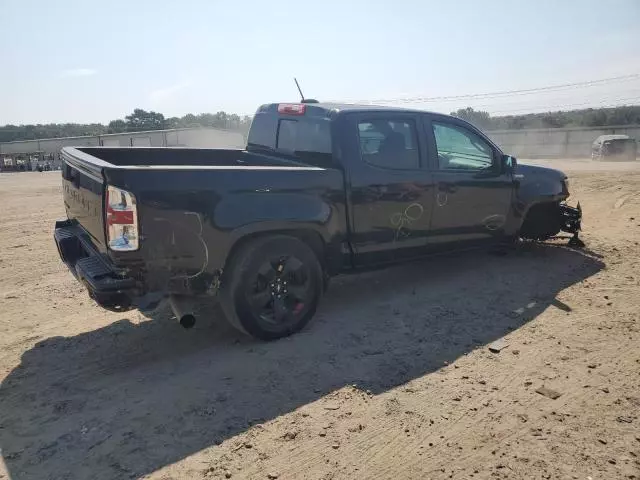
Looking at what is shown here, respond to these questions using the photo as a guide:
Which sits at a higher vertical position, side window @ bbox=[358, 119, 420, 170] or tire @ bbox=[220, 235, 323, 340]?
side window @ bbox=[358, 119, 420, 170]

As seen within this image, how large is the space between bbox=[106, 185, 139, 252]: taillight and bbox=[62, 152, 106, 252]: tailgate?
4.3 inches

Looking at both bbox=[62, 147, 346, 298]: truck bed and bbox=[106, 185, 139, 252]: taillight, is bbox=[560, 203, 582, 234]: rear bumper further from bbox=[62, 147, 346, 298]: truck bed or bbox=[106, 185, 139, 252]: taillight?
bbox=[106, 185, 139, 252]: taillight

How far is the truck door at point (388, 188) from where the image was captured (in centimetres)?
437

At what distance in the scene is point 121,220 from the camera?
127 inches

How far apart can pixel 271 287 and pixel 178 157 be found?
2.38 m

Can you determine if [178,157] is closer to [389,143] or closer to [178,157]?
[178,157]

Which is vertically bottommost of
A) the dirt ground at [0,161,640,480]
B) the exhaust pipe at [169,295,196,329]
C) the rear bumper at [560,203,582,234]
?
the dirt ground at [0,161,640,480]

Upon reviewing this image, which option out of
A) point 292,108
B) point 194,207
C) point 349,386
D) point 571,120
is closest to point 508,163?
point 292,108

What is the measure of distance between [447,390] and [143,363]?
2.27 metres

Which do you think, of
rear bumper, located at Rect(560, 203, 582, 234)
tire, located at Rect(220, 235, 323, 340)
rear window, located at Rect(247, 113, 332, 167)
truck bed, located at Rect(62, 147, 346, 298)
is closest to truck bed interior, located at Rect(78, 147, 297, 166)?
rear window, located at Rect(247, 113, 332, 167)

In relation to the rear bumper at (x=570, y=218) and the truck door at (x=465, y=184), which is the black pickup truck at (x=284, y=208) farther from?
the rear bumper at (x=570, y=218)

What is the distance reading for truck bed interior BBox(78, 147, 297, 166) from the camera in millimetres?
5008

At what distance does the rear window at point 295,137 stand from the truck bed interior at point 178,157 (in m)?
0.15

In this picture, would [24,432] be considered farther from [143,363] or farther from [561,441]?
[561,441]
